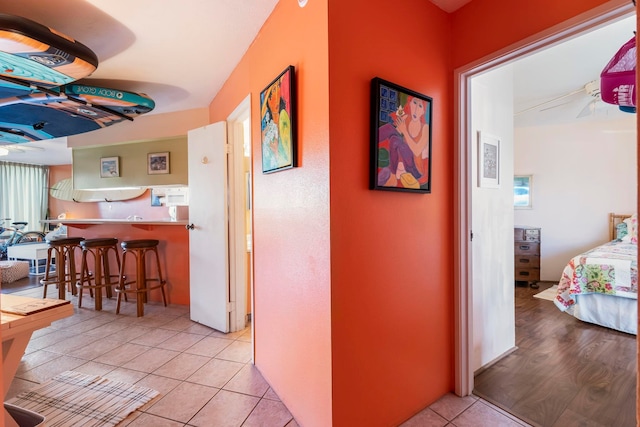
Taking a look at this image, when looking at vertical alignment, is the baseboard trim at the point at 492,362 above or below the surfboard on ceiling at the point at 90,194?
below

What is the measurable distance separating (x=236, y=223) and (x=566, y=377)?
9.11 ft

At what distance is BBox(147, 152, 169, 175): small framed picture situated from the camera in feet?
12.6

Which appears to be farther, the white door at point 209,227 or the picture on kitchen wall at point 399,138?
the white door at point 209,227

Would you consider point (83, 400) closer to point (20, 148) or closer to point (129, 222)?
point (129, 222)

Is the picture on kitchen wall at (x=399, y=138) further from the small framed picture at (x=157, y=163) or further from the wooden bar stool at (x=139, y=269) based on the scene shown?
the small framed picture at (x=157, y=163)

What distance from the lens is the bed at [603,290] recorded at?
275cm

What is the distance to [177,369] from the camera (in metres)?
2.21

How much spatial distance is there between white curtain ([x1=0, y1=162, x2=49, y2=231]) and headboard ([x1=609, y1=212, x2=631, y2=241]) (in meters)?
10.2

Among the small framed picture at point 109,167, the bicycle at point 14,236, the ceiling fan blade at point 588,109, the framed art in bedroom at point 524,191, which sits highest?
the ceiling fan blade at point 588,109

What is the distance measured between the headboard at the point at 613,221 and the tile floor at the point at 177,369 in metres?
4.24

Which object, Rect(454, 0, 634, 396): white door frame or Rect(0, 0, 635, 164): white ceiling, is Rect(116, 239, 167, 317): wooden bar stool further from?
Rect(454, 0, 634, 396): white door frame

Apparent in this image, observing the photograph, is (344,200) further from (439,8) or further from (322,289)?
(439,8)

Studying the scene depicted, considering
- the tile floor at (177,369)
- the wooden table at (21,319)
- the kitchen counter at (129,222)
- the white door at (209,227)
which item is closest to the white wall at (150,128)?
the white door at (209,227)

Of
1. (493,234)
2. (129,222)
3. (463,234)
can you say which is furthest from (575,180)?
(129,222)
